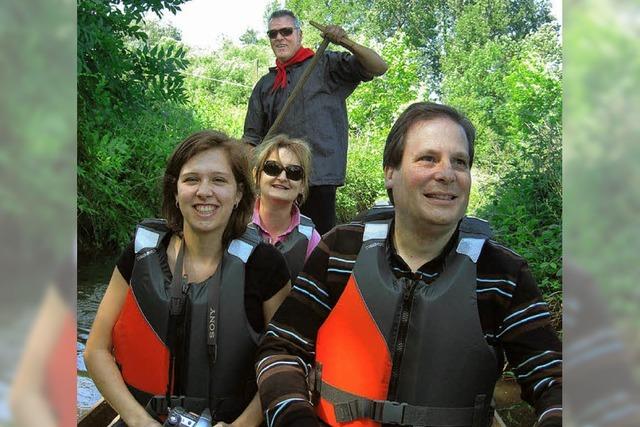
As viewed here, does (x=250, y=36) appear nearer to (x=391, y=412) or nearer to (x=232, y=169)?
(x=232, y=169)

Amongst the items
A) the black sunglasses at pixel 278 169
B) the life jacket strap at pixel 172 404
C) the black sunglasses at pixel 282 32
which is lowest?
the life jacket strap at pixel 172 404

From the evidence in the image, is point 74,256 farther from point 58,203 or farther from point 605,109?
point 605,109

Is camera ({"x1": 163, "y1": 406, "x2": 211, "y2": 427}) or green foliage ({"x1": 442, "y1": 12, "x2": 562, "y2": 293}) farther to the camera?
green foliage ({"x1": 442, "y1": 12, "x2": 562, "y2": 293})

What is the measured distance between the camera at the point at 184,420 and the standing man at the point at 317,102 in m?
2.17

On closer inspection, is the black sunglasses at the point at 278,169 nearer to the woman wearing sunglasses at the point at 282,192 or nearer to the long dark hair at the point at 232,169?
the woman wearing sunglasses at the point at 282,192

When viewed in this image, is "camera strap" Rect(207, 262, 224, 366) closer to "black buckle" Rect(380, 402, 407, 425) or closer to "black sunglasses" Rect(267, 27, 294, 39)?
"black buckle" Rect(380, 402, 407, 425)

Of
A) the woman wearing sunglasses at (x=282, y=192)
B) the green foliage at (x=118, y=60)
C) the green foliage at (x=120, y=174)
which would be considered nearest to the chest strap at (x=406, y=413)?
the woman wearing sunglasses at (x=282, y=192)

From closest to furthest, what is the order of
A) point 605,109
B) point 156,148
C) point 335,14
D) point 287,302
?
point 605,109
point 287,302
point 156,148
point 335,14

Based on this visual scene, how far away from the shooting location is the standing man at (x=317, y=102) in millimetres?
3855

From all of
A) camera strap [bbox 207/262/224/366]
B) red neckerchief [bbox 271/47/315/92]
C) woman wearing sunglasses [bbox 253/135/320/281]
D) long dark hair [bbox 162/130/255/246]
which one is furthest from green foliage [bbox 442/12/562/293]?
camera strap [bbox 207/262/224/366]

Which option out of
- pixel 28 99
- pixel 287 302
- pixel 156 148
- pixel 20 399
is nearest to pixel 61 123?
pixel 28 99

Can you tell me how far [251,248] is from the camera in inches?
80.0

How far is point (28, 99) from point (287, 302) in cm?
116

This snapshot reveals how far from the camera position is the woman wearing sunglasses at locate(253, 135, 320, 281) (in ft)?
9.33
